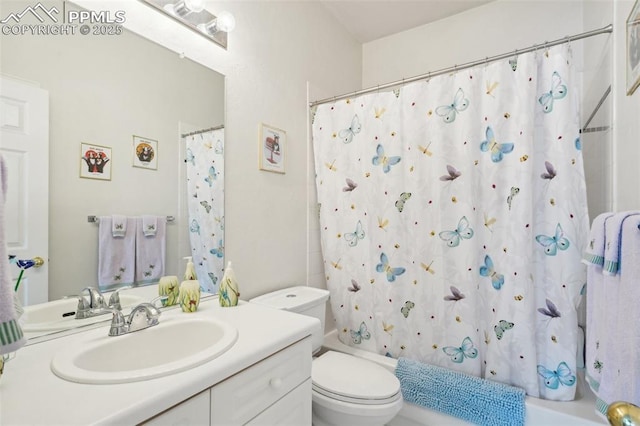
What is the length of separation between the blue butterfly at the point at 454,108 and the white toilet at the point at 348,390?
121 cm

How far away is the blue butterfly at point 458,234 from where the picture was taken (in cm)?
149

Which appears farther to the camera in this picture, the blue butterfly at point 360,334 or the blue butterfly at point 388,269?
the blue butterfly at point 360,334

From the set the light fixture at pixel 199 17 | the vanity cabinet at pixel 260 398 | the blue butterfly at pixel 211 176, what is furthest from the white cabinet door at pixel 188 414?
the light fixture at pixel 199 17

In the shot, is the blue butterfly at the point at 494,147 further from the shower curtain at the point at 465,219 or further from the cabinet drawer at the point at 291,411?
the cabinet drawer at the point at 291,411

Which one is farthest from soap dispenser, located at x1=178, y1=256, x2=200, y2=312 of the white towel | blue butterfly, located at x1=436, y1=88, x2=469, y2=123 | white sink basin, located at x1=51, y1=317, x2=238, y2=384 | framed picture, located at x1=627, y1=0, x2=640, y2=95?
framed picture, located at x1=627, y1=0, x2=640, y2=95

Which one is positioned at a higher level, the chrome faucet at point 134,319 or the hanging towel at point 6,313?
the hanging towel at point 6,313

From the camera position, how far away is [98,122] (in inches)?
39.8

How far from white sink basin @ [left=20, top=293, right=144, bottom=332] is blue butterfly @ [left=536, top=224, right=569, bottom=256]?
5.90 feet

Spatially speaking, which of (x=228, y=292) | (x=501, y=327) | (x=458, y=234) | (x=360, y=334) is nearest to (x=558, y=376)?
(x=501, y=327)

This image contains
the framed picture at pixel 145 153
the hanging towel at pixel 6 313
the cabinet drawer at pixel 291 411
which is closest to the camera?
the hanging towel at pixel 6 313

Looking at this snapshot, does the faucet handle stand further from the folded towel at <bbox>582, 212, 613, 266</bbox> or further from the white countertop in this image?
the folded towel at <bbox>582, 212, 613, 266</bbox>

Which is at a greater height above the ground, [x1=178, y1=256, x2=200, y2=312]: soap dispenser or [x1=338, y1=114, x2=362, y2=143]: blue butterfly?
[x1=338, y1=114, x2=362, y2=143]: blue butterfly

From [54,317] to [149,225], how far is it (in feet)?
1.33

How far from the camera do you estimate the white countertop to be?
1.84ft
